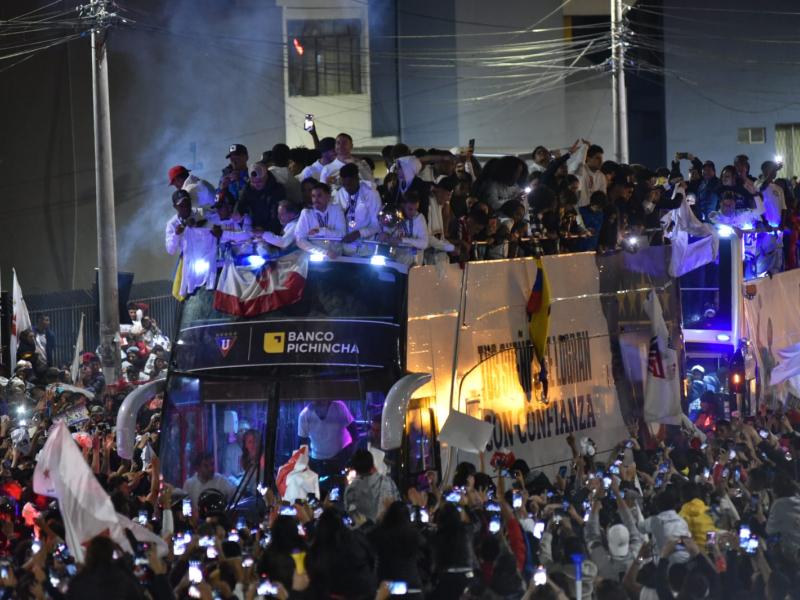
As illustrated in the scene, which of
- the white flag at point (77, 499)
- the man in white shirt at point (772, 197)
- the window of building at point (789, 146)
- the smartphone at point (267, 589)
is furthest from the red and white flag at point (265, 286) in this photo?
the window of building at point (789, 146)

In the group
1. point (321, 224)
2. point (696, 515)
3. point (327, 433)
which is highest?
point (321, 224)

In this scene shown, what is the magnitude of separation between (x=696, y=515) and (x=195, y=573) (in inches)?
164

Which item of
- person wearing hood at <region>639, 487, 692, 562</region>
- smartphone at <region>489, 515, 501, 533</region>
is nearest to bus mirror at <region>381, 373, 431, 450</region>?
smartphone at <region>489, 515, 501, 533</region>

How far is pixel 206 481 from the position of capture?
11953mm

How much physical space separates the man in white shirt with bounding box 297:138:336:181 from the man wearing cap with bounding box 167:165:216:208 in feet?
2.87

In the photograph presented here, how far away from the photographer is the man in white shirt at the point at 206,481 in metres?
11.9

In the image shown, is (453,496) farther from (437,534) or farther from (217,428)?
(217,428)

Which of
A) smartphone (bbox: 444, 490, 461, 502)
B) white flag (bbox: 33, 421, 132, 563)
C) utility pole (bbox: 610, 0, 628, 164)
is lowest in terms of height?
smartphone (bbox: 444, 490, 461, 502)

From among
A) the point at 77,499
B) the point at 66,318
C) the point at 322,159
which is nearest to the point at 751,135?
the point at 66,318

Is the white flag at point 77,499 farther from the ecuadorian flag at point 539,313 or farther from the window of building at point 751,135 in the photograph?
the window of building at point 751,135

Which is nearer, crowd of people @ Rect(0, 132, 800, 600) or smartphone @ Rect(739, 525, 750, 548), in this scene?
crowd of people @ Rect(0, 132, 800, 600)

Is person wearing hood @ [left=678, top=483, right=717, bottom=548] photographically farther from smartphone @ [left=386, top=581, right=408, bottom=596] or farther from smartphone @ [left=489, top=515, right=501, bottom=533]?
smartphone @ [left=386, top=581, right=408, bottom=596]

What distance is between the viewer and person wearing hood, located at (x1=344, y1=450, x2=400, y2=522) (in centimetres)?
1092

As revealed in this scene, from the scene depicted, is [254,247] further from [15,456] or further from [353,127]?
[353,127]
